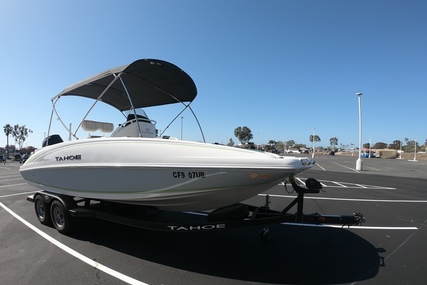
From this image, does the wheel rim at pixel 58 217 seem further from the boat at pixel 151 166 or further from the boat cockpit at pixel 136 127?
the boat cockpit at pixel 136 127

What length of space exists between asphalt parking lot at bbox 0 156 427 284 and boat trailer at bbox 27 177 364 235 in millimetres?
350

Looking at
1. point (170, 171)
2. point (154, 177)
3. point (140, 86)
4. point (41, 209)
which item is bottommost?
point (41, 209)

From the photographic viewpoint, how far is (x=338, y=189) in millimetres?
10562

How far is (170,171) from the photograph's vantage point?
386 cm

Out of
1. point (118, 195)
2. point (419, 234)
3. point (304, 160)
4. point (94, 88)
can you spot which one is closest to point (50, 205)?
point (118, 195)

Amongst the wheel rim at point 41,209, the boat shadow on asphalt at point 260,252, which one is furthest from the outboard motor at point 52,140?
the boat shadow on asphalt at point 260,252

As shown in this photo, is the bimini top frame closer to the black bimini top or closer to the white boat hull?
the black bimini top

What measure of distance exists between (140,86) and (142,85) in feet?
0.27

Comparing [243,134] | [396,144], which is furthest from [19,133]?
[396,144]

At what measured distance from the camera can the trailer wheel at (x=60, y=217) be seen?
5.07 meters

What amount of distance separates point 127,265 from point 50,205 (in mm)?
2698

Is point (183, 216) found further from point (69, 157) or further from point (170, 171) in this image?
point (69, 157)

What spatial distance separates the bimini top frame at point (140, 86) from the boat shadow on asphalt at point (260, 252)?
245 centimetres

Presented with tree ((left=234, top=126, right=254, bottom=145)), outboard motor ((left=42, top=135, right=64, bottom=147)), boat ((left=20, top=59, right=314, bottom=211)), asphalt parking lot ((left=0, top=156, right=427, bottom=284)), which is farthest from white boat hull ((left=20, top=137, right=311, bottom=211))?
tree ((left=234, top=126, right=254, bottom=145))
